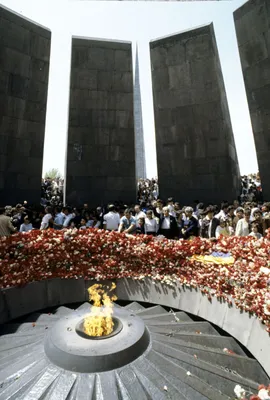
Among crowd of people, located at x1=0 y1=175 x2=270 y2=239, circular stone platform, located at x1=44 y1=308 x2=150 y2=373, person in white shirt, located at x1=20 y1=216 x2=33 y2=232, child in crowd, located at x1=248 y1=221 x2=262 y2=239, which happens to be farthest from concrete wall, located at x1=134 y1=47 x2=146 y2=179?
circular stone platform, located at x1=44 y1=308 x2=150 y2=373

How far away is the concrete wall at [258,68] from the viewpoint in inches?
506

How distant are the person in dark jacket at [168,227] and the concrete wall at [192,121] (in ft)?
22.2

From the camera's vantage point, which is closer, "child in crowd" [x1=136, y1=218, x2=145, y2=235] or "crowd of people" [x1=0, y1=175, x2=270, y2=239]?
"crowd of people" [x1=0, y1=175, x2=270, y2=239]

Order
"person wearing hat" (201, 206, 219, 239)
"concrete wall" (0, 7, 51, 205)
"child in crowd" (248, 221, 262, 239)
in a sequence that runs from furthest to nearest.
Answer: "concrete wall" (0, 7, 51, 205), "person wearing hat" (201, 206, 219, 239), "child in crowd" (248, 221, 262, 239)

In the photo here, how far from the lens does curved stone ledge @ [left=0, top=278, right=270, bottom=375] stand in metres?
4.48

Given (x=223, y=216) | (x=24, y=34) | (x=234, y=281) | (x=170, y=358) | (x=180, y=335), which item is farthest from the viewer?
(x=24, y=34)

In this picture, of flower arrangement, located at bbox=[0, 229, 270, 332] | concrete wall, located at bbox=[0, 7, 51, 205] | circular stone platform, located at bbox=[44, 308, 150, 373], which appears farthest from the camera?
concrete wall, located at bbox=[0, 7, 51, 205]

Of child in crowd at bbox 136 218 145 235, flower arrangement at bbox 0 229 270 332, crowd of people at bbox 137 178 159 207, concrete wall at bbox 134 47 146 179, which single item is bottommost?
flower arrangement at bbox 0 229 270 332

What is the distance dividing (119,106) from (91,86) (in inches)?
76.4

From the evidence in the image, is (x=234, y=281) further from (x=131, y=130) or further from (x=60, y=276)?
(x=131, y=130)

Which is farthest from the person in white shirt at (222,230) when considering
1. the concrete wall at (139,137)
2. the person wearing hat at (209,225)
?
the concrete wall at (139,137)

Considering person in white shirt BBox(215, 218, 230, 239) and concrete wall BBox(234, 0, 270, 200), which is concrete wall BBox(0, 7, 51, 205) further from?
concrete wall BBox(234, 0, 270, 200)

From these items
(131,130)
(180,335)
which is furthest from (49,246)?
(131,130)

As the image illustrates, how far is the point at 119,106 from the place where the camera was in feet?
51.3
